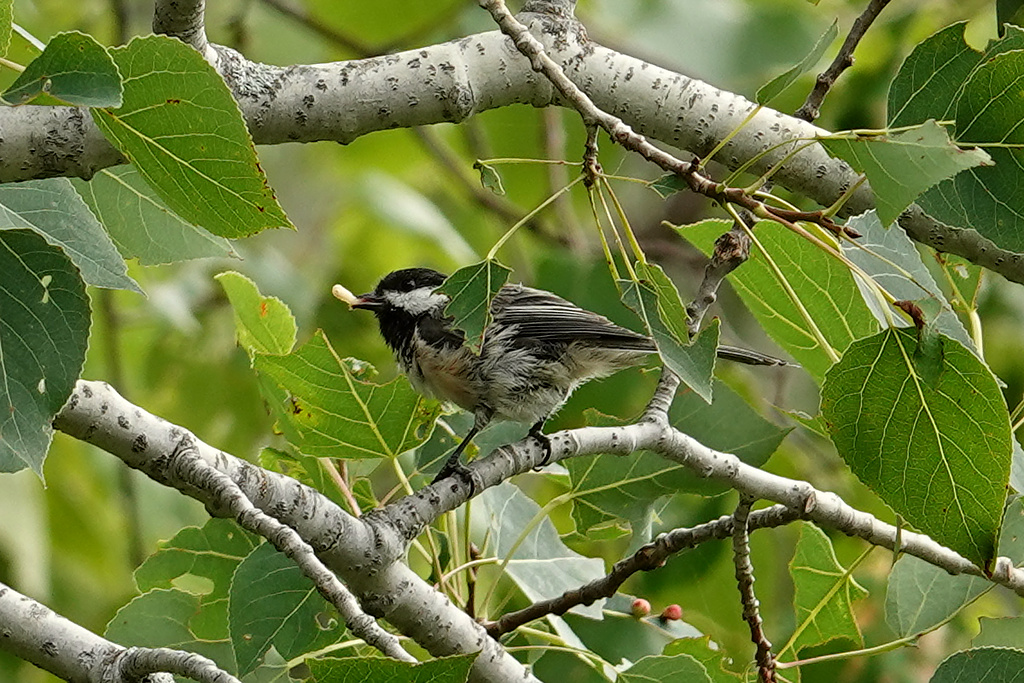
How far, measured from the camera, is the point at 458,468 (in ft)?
9.14

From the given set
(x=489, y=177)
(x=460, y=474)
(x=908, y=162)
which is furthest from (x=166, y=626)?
(x=908, y=162)

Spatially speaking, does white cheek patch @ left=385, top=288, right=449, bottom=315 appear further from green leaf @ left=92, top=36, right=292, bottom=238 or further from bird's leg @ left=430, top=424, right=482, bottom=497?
green leaf @ left=92, top=36, right=292, bottom=238

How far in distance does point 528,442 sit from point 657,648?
67cm

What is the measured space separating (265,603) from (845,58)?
66.8 inches

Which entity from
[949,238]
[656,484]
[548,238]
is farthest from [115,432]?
[548,238]

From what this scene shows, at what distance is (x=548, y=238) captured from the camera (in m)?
6.07

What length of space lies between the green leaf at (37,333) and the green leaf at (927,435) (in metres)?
1.32

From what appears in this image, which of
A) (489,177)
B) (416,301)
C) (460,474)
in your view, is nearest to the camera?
(489,177)

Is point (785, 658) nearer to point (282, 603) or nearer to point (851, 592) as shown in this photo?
point (851, 592)

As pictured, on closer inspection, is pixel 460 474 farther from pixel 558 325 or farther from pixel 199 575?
pixel 558 325

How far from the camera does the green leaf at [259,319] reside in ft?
9.70

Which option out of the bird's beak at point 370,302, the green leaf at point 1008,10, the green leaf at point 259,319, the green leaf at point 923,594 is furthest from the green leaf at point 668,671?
the bird's beak at point 370,302

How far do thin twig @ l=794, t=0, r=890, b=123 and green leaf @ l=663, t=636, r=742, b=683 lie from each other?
123 centimetres

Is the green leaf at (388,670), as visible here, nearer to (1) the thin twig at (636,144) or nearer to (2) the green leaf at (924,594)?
(1) the thin twig at (636,144)
